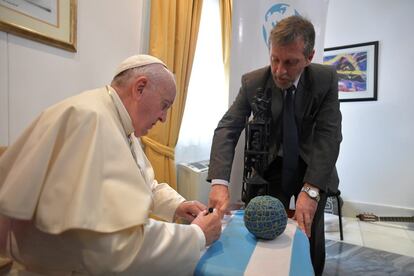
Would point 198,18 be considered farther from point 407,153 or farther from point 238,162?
point 407,153

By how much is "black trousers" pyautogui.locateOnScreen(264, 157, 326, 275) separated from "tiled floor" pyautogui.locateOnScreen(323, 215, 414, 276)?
2.70 feet

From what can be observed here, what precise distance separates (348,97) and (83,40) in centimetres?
300

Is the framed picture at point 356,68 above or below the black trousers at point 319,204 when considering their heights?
above

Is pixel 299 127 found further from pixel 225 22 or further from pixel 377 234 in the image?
pixel 377 234

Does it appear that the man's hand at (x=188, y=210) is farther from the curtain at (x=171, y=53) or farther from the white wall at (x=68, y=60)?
the curtain at (x=171, y=53)

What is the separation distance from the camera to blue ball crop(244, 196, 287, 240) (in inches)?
33.6

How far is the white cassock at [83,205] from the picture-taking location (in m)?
0.62

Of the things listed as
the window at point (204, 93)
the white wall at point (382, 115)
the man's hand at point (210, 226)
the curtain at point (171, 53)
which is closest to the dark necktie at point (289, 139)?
the man's hand at point (210, 226)

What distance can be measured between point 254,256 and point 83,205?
1.54 feet

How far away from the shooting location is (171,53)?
2047 millimetres

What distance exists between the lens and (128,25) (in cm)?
183

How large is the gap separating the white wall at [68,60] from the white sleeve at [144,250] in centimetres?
91

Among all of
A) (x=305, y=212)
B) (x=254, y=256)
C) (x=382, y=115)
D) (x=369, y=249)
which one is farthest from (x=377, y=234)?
(x=254, y=256)

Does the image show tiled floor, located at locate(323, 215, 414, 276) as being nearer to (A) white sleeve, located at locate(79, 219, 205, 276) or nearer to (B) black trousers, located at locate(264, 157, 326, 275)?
(B) black trousers, located at locate(264, 157, 326, 275)
